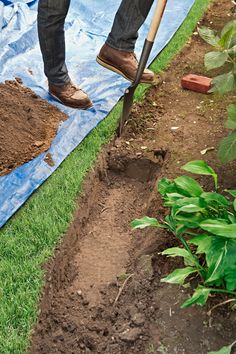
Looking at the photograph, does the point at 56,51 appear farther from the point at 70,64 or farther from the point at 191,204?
the point at 191,204

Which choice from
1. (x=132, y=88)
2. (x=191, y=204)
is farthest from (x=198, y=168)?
(x=132, y=88)

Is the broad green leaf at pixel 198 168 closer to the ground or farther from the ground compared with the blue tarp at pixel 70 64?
farther from the ground

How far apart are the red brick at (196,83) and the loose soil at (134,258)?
49 mm

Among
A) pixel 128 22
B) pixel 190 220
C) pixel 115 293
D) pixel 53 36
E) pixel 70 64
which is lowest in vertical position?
pixel 115 293

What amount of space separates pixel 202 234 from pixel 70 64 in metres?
2.35

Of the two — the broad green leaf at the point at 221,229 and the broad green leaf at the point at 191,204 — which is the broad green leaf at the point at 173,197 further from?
the broad green leaf at the point at 221,229

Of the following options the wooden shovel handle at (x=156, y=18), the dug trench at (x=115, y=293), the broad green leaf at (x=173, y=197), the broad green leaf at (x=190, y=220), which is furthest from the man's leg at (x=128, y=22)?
the broad green leaf at (x=190, y=220)

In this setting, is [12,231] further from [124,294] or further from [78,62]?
[78,62]

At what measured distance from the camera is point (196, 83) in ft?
12.4

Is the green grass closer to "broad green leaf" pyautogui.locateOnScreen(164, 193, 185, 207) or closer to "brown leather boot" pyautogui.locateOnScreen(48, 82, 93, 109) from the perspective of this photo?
"brown leather boot" pyautogui.locateOnScreen(48, 82, 93, 109)

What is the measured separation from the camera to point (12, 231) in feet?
8.32

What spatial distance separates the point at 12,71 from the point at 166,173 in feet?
5.28

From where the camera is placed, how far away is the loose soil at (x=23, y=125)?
3.05 metres

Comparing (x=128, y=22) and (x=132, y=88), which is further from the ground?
(x=128, y=22)
